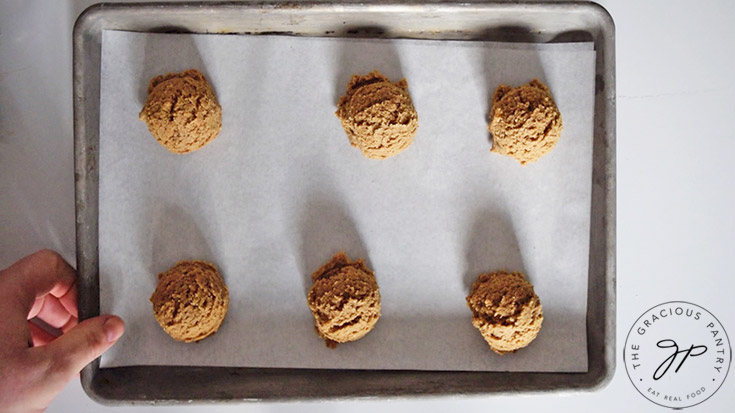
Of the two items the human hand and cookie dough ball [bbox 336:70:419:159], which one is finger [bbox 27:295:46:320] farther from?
cookie dough ball [bbox 336:70:419:159]

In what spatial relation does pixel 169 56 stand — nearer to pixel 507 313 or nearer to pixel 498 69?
pixel 498 69

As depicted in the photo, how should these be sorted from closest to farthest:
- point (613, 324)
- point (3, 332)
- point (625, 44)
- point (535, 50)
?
point (3, 332), point (613, 324), point (535, 50), point (625, 44)

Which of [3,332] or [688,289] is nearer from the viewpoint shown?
[3,332]

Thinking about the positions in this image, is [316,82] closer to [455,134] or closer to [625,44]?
[455,134]

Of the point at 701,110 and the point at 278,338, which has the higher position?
the point at 701,110

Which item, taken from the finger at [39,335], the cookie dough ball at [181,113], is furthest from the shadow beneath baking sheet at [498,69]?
the finger at [39,335]

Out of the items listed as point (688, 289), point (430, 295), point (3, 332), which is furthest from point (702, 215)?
point (3, 332)

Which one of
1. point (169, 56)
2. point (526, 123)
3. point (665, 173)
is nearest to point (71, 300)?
point (169, 56)
